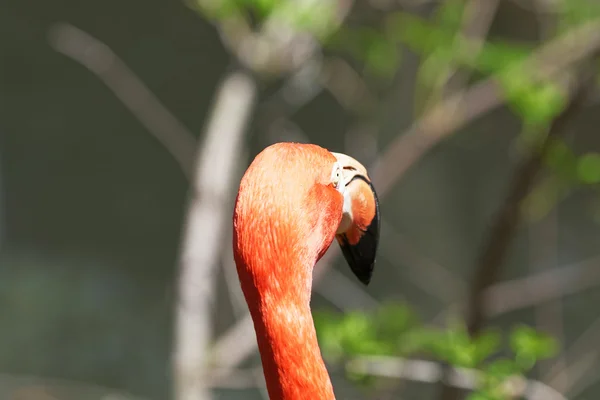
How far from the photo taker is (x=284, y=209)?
458 mm

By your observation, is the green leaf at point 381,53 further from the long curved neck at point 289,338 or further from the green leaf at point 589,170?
the long curved neck at point 289,338

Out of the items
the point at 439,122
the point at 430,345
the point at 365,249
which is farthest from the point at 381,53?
the point at 365,249

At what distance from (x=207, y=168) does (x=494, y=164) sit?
185 centimetres

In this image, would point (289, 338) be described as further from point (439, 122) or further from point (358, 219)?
point (439, 122)

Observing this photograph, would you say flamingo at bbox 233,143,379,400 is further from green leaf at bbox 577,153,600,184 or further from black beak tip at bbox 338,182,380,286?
green leaf at bbox 577,153,600,184

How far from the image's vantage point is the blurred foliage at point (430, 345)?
2.76 ft

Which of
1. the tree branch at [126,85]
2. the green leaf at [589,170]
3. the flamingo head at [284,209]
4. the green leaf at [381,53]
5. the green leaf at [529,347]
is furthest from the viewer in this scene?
the tree branch at [126,85]

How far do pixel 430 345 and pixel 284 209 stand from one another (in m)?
0.56

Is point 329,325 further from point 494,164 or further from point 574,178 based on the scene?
point 494,164

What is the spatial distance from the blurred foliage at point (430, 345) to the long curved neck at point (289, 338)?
42cm

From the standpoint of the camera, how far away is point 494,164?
288 centimetres

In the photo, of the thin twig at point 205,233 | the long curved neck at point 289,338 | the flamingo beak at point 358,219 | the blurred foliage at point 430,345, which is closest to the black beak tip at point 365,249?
the flamingo beak at point 358,219

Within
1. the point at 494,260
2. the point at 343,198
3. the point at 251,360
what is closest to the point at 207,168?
the point at 494,260

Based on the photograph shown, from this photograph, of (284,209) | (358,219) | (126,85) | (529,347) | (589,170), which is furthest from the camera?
(126,85)
